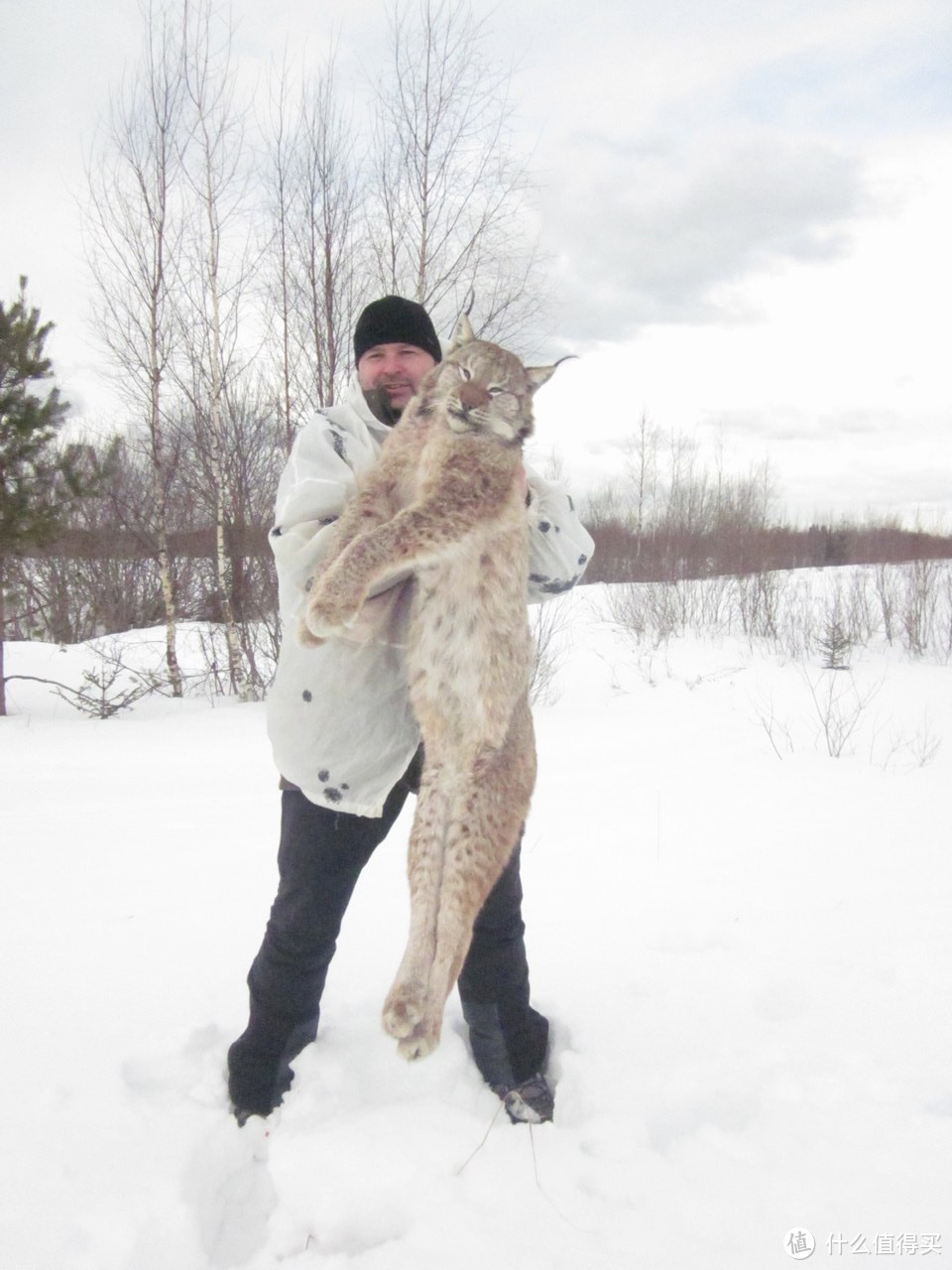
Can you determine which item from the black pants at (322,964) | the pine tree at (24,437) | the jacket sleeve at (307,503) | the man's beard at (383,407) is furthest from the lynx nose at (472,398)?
the pine tree at (24,437)

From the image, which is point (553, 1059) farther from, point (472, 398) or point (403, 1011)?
point (472, 398)

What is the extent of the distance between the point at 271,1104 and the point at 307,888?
915mm

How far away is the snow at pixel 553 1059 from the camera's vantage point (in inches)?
90.1

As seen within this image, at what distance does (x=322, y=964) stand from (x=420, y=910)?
122 centimetres

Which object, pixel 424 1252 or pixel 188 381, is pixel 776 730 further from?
pixel 188 381

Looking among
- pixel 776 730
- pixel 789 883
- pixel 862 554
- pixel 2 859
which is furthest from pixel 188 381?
pixel 862 554

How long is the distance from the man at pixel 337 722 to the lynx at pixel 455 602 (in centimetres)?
20

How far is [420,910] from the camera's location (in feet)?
5.87

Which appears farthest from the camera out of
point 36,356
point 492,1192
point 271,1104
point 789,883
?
point 36,356

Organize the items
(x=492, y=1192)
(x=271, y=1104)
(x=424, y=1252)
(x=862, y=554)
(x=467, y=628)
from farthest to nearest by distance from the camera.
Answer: (x=862, y=554)
(x=271, y=1104)
(x=492, y=1192)
(x=424, y=1252)
(x=467, y=628)

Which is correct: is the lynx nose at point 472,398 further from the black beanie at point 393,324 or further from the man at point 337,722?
the black beanie at point 393,324

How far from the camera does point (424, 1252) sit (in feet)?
7.20

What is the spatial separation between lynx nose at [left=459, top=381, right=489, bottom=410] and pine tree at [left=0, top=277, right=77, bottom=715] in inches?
521

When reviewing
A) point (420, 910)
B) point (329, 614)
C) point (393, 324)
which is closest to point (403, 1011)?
point (420, 910)
